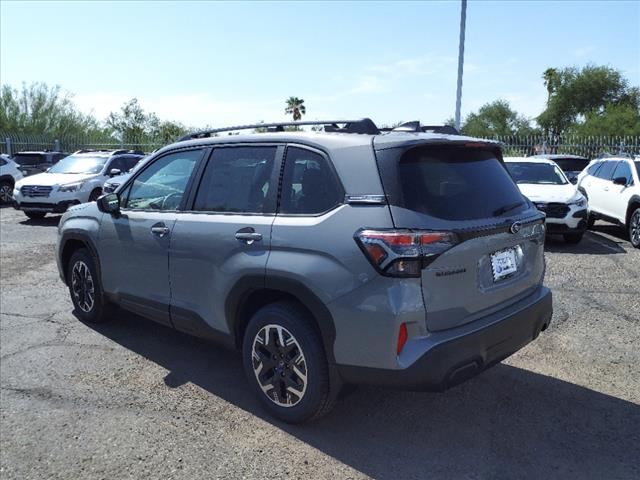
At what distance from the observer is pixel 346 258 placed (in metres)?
2.97

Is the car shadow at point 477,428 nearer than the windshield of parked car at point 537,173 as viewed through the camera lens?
Yes

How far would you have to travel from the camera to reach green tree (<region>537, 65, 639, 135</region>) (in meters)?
47.3

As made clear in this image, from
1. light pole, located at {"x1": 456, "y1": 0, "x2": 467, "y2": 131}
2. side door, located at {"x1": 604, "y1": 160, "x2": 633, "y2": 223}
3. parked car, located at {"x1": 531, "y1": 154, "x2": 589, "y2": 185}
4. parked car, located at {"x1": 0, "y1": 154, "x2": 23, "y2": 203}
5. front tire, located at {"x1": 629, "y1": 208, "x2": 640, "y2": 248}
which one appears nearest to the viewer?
front tire, located at {"x1": 629, "y1": 208, "x2": 640, "y2": 248}

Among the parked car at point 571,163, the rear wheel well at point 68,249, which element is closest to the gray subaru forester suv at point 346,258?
the rear wheel well at point 68,249

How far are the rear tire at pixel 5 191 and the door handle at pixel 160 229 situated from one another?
15007 mm

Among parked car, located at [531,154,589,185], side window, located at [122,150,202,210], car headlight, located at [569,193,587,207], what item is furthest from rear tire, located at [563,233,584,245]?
side window, located at [122,150,202,210]

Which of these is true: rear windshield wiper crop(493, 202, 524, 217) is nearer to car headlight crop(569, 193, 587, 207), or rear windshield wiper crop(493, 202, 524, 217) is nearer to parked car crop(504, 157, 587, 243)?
parked car crop(504, 157, 587, 243)

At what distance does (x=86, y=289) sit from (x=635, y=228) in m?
9.03

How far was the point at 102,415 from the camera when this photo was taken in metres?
3.69

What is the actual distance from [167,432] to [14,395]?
1.37 metres

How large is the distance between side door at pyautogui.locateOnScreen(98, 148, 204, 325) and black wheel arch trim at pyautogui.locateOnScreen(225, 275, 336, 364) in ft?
2.55

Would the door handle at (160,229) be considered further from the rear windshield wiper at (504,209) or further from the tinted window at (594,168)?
the tinted window at (594,168)

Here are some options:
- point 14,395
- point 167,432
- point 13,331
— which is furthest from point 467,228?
point 13,331

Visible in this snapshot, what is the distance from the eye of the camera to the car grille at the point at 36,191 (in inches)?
518
